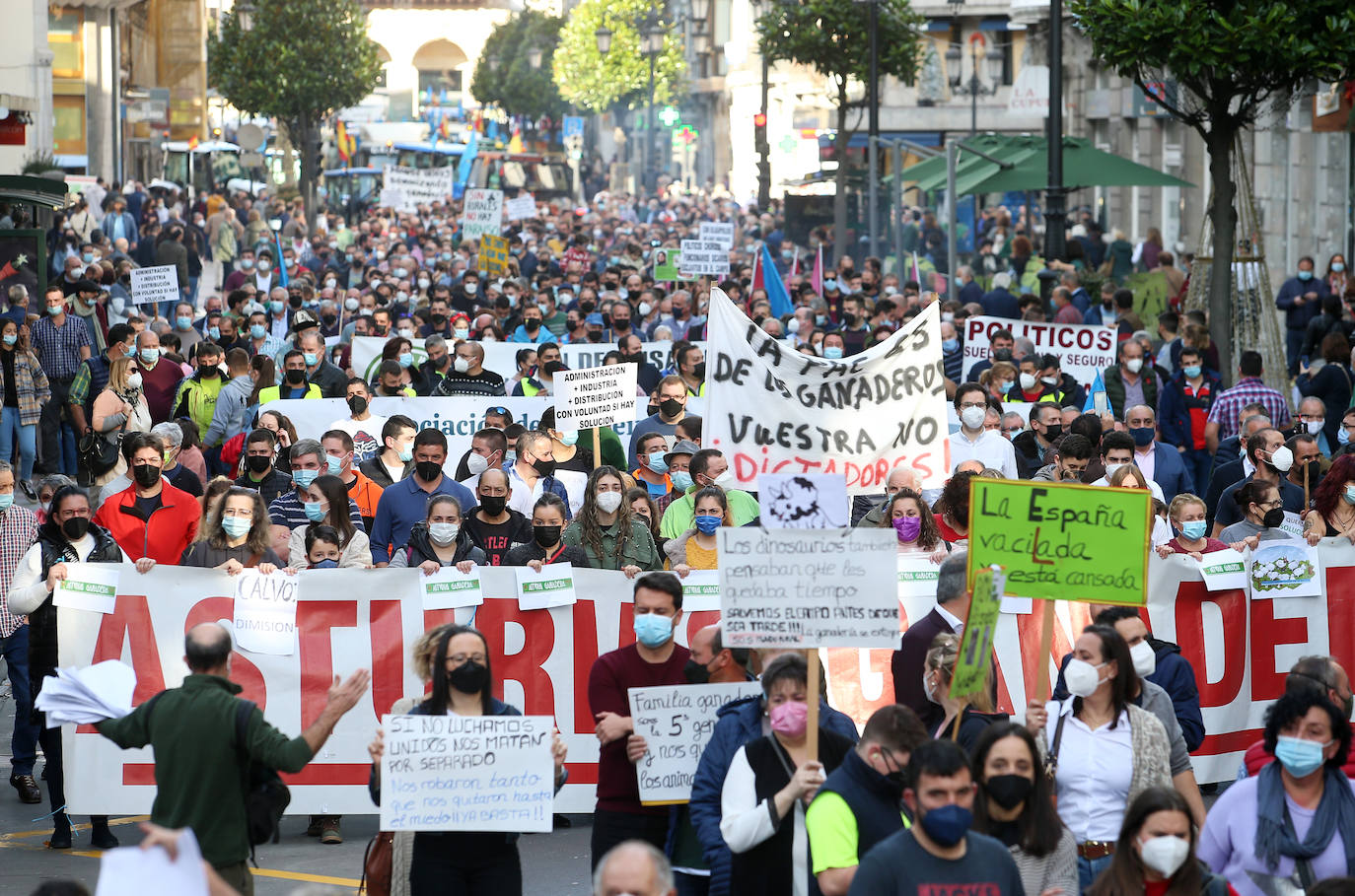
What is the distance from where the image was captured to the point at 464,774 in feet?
21.9

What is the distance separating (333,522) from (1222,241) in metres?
11.6

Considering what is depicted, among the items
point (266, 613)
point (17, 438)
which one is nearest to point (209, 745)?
point (266, 613)

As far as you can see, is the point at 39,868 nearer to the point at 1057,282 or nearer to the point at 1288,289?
the point at 1057,282

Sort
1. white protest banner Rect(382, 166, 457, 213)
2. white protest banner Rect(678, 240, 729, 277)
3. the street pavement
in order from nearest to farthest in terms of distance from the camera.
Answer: the street pavement < white protest banner Rect(678, 240, 729, 277) < white protest banner Rect(382, 166, 457, 213)

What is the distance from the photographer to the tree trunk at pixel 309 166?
1870 inches

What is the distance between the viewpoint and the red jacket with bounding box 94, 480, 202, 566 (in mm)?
10523

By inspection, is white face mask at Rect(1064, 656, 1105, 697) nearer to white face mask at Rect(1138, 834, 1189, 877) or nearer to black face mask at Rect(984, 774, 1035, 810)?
black face mask at Rect(984, 774, 1035, 810)

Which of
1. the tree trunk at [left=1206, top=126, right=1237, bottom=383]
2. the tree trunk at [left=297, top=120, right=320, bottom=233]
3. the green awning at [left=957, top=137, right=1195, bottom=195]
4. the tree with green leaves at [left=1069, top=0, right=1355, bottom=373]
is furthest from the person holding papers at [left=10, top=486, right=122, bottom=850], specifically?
the tree trunk at [left=297, top=120, right=320, bottom=233]

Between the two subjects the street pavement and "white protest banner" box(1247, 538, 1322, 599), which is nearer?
the street pavement

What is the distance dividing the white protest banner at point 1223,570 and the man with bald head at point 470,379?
6.97m

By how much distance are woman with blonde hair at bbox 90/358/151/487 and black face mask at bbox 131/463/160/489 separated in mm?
3496

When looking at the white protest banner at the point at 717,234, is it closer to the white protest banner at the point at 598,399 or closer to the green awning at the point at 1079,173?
the green awning at the point at 1079,173

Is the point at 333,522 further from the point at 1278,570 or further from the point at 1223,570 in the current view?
the point at 1278,570

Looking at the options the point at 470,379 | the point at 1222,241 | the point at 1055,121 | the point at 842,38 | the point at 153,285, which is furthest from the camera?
the point at 842,38
